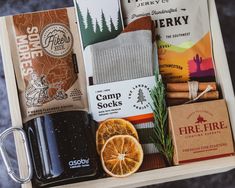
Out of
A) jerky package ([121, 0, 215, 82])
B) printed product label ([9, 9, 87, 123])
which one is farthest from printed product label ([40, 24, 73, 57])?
jerky package ([121, 0, 215, 82])

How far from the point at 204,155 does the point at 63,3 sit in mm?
505

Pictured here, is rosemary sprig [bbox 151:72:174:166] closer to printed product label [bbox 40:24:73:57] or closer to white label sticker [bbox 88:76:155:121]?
white label sticker [bbox 88:76:155:121]

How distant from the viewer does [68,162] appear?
856 mm

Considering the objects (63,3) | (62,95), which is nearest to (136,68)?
(62,95)

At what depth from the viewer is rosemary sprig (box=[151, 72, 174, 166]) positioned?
2.96 feet

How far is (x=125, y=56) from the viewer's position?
3.01 ft

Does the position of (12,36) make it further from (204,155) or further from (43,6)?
(204,155)

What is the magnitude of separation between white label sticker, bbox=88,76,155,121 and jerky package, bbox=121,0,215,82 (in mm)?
66

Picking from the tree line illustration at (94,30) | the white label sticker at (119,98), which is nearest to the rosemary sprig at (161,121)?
the white label sticker at (119,98)

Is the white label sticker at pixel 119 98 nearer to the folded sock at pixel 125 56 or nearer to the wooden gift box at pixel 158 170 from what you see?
the folded sock at pixel 125 56

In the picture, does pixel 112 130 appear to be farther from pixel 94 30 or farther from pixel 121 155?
pixel 94 30

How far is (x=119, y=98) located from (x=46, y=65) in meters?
0.16

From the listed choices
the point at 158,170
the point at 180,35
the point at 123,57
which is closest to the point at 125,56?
the point at 123,57

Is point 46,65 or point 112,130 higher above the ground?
point 46,65
